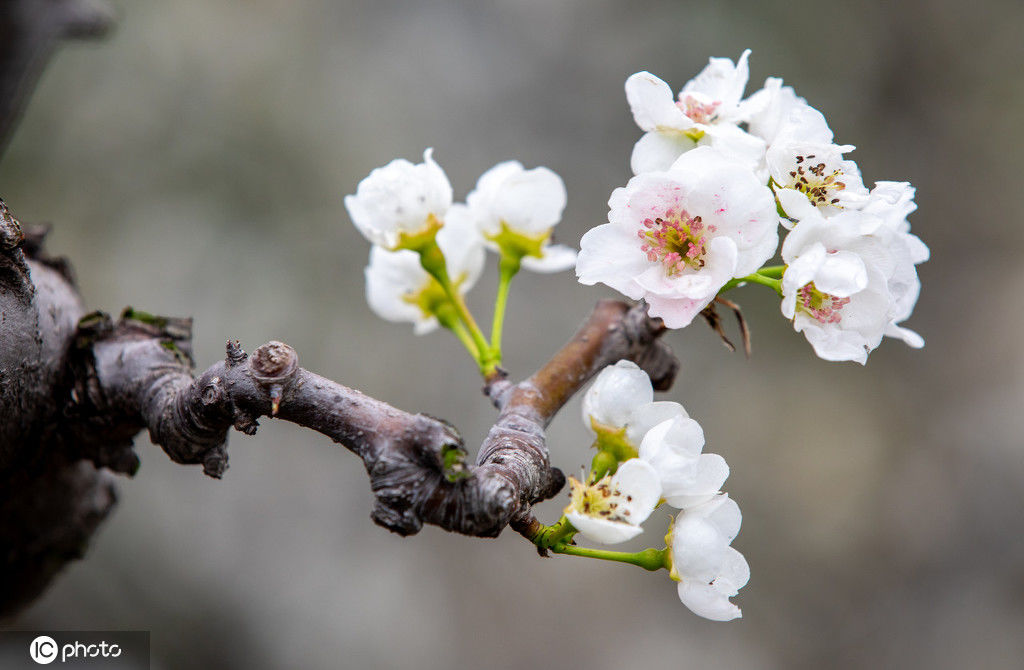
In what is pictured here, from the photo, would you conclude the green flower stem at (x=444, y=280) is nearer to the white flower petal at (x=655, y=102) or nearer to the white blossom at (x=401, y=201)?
the white blossom at (x=401, y=201)

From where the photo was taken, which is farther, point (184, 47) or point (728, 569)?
point (184, 47)

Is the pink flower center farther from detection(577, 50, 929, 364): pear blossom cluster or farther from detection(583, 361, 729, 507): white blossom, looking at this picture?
detection(583, 361, 729, 507): white blossom

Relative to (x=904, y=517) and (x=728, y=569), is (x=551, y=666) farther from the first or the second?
(x=728, y=569)

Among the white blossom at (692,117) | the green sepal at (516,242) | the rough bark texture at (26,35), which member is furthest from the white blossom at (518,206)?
the rough bark texture at (26,35)

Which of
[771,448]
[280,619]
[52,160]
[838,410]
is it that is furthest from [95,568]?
[838,410]

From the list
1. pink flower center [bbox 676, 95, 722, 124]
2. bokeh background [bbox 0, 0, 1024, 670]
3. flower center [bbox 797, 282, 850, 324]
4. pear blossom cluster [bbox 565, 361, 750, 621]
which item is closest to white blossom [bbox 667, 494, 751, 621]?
pear blossom cluster [bbox 565, 361, 750, 621]

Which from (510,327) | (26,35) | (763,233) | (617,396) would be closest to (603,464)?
(617,396)
